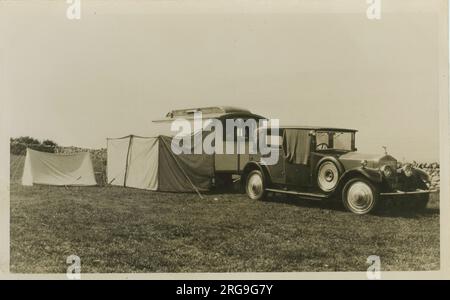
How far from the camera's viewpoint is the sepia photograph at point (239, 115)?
5.64 meters

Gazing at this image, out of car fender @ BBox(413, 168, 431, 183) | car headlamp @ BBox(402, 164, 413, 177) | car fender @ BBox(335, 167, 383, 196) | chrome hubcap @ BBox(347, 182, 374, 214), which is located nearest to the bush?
car fender @ BBox(335, 167, 383, 196)

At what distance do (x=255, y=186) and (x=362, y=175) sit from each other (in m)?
1.74

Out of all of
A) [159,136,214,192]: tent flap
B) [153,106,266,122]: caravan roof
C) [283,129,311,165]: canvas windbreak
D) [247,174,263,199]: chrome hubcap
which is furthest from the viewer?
[159,136,214,192]: tent flap

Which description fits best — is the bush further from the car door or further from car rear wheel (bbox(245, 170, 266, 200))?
the car door

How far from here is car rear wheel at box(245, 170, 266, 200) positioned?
7.21m

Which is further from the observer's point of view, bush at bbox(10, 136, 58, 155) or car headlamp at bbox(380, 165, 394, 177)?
car headlamp at bbox(380, 165, 394, 177)

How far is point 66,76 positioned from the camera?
6.11 meters

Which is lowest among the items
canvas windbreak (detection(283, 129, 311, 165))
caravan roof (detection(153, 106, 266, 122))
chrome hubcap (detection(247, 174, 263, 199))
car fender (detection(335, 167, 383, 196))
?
chrome hubcap (detection(247, 174, 263, 199))

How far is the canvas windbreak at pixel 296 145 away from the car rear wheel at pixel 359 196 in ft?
2.74

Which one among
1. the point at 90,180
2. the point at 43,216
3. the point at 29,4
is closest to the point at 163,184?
the point at 90,180

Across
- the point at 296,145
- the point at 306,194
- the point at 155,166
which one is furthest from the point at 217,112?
the point at 155,166

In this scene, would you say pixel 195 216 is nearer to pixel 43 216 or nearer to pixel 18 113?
pixel 43 216

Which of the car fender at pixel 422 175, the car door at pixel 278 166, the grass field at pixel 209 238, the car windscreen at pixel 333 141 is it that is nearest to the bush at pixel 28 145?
the grass field at pixel 209 238

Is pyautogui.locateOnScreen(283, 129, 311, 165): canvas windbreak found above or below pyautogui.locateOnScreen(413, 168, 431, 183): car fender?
above
